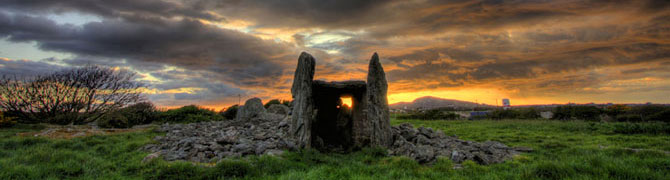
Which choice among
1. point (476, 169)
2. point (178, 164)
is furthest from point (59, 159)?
point (476, 169)

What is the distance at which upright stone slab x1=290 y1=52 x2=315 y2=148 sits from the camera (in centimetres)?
1056

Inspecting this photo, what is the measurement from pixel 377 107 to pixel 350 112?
2.55 m

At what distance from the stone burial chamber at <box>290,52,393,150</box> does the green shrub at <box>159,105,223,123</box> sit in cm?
1598

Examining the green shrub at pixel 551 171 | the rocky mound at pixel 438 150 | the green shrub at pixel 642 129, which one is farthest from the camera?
the green shrub at pixel 642 129

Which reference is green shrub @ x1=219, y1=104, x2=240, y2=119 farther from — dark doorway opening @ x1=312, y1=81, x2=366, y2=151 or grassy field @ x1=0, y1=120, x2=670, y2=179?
grassy field @ x1=0, y1=120, x2=670, y2=179

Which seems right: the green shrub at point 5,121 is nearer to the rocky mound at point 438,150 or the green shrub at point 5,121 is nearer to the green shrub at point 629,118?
the rocky mound at point 438,150

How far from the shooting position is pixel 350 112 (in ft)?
44.7

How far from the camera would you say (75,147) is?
10477 mm

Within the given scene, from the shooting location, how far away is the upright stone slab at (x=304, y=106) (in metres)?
10.6

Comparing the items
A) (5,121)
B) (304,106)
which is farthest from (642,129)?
(5,121)

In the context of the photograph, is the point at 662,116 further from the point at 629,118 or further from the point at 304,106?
the point at 304,106

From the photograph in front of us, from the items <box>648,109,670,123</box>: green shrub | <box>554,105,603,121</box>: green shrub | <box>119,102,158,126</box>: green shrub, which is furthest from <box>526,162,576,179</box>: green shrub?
<box>554,105,603,121</box>: green shrub

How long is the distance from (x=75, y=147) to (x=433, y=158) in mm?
12799

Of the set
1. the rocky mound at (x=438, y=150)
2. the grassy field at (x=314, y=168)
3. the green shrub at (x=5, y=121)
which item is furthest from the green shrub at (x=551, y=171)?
the green shrub at (x=5, y=121)
